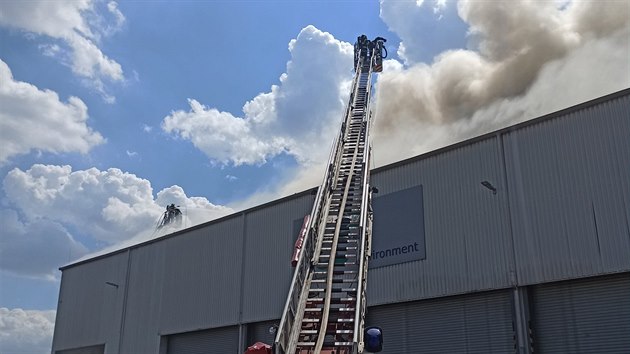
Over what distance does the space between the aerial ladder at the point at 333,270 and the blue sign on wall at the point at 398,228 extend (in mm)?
2496

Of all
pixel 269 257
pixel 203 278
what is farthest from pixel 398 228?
pixel 203 278

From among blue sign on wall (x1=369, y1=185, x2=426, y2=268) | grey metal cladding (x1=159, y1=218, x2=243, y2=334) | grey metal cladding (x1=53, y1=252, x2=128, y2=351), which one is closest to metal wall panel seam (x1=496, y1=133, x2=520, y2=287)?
blue sign on wall (x1=369, y1=185, x2=426, y2=268)

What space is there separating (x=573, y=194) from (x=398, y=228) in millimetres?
6635

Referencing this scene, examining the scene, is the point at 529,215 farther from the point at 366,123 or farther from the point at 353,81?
the point at 353,81

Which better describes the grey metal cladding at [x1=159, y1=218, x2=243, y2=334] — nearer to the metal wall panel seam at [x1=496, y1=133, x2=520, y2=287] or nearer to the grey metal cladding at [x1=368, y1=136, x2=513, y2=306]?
the grey metal cladding at [x1=368, y1=136, x2=513, y2=306]

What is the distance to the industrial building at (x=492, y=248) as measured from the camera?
17656 millimetres

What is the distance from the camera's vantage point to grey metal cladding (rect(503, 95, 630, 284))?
57.1 ft

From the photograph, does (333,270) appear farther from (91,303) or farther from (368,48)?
(91,303)

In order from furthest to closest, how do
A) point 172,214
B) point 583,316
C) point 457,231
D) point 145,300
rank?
point 172,214 → point 145,300 → point 457,231 → point 583,316

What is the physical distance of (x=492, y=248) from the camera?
65.2ft

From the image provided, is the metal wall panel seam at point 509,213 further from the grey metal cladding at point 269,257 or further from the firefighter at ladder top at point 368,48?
the firefighter at ladder top at point 368,48

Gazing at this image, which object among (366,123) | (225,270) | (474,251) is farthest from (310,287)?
(225,270)

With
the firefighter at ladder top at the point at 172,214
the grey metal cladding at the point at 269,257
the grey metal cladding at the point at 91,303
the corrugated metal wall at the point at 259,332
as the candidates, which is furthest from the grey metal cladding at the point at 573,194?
the firefighter at ladder top at the point at 172,214

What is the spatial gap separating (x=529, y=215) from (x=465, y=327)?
427 centimetres
